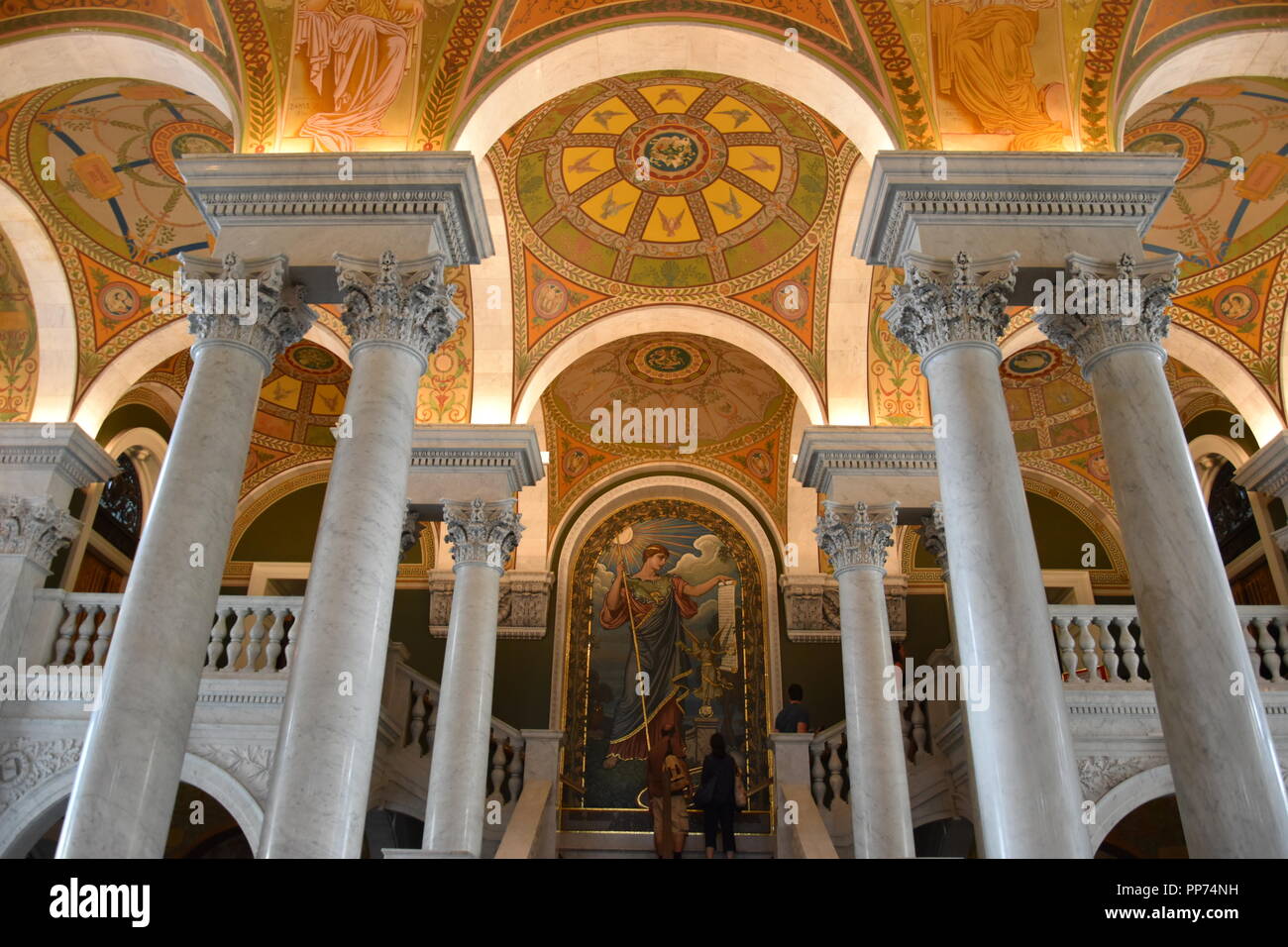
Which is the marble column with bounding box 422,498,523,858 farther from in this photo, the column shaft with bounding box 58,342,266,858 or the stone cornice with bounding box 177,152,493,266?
the stone cornice with bounding box 177,152,493,266

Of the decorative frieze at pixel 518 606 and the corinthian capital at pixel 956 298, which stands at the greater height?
the decorative frieze at pixel 518 606

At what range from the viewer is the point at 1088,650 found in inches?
354

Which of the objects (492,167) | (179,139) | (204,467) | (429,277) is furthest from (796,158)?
(204,467)

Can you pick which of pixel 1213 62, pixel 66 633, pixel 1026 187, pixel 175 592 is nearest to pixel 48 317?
pixel 66 633

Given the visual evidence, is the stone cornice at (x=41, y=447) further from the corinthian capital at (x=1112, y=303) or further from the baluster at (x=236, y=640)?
the corinthian capital at (x=1112, y=303)

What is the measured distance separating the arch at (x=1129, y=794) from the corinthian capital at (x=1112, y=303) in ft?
14.3

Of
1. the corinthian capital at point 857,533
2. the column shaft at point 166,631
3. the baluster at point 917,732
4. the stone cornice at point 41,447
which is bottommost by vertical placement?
the column shaft at point 166,631

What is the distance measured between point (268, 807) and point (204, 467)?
1.84m

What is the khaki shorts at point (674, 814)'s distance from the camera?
9.57 m

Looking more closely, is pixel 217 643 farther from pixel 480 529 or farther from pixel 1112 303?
pixel 1112 303

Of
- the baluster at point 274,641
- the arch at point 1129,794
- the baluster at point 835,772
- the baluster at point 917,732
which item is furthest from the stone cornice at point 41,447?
the arch at point 1129,794

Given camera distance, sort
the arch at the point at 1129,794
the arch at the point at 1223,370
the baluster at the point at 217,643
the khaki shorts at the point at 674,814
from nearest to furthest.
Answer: the arch at the point at 1129,794
the baluster at the point at 217,643
the khaki shorts at the point at 674,814
the arch at the point at 1223,370

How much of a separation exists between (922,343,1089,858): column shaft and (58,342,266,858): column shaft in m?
3.75
